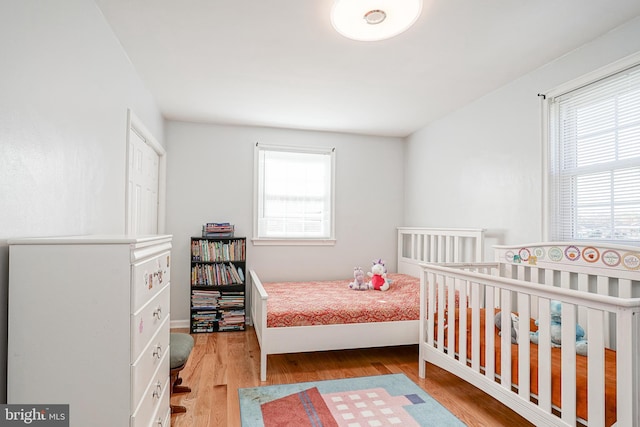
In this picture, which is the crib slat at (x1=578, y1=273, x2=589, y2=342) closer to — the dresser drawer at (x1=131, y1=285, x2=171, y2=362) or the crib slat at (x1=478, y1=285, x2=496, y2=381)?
the crib slat at (x1=478, y1=285, x2=496, y2=381)

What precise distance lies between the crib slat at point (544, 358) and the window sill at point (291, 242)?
2875 millimetres

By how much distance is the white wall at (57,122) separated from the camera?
3.82ft

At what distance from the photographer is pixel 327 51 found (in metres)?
2.39

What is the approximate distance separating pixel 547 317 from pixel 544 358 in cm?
19

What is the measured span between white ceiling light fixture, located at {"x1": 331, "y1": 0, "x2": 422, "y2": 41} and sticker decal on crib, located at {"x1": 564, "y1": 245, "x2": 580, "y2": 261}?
5.66 ft

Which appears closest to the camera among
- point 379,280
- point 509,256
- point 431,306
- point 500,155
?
point 431,306

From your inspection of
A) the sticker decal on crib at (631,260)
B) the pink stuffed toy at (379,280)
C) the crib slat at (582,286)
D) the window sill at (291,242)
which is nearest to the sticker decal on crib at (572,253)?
the crib slat at (582,286)

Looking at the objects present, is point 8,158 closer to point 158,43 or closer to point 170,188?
point 158,43

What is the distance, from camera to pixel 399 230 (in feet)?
15.0

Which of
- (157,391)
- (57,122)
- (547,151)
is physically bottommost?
(157,391)

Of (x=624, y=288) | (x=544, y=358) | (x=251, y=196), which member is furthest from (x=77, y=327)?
(x=251, y=196)

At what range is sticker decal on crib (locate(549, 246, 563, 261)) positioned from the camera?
92.9 inches

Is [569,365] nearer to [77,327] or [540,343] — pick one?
[540,343]

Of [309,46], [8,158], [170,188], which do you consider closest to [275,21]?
[309,46]
